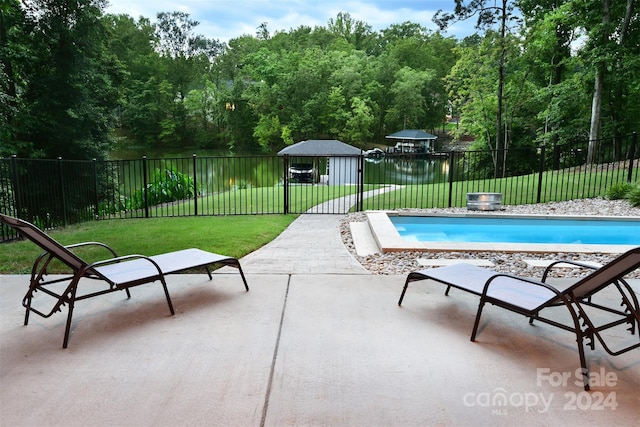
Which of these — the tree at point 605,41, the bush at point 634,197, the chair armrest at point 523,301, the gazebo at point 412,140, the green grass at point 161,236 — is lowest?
the green grass at point 161,236

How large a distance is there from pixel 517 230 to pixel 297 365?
7086 mm

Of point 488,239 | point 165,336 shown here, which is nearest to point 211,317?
point 165,336

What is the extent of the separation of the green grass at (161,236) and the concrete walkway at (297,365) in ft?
4.81

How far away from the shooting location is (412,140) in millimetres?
46969

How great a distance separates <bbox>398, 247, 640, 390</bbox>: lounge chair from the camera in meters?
2.67

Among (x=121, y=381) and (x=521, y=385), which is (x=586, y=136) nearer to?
(x=521, y=385)

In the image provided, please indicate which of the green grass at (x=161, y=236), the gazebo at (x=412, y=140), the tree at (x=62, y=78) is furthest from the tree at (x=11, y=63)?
the gazebo at (x=412, y=140)

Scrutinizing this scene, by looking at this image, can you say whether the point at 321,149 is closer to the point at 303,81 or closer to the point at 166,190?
the point at 166,190

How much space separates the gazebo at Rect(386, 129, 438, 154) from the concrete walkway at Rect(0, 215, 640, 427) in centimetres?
4171

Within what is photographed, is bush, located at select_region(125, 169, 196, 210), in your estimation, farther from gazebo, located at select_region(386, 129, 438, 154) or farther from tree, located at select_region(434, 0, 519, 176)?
gazebo, located at select_region(386, 129, 438, 154)

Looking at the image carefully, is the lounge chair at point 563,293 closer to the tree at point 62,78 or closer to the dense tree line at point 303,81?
the dense tree line at point 303,81

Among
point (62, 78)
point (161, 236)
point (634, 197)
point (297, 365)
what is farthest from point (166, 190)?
point (634, 197)

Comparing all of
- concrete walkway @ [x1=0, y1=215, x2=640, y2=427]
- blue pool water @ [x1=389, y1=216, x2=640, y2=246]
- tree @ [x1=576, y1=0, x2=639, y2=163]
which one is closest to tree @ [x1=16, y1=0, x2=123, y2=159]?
blue pool water @ [x1=389, y1=216, x2=640, y2=246]

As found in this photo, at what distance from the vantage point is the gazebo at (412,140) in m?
45.3
